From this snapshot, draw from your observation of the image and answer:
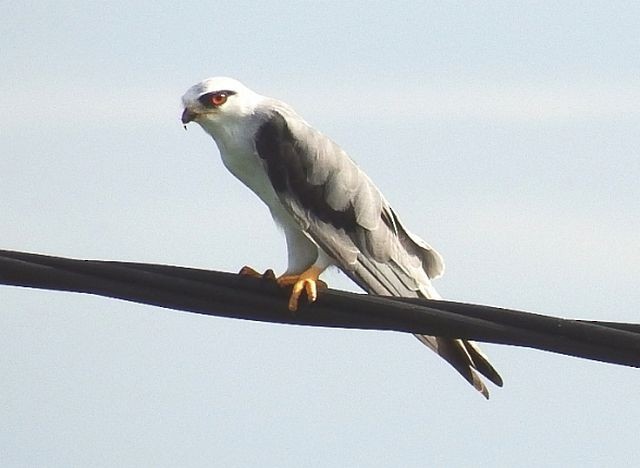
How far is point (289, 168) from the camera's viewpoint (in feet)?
30.9

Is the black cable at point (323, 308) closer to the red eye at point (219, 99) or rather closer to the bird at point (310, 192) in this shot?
the bird at point (310, 192)

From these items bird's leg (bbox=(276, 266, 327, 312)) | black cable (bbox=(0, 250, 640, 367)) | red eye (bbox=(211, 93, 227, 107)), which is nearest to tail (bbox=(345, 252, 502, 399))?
bird's leg (bbox=(276, 266, 327, 312))

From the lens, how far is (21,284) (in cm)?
664

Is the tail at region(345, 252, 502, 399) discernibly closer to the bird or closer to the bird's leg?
the bird

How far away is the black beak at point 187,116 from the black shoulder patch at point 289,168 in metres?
0.42

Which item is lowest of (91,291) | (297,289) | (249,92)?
(91,291)

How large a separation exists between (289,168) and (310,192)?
0.21m

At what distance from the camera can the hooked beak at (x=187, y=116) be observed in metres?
9.50

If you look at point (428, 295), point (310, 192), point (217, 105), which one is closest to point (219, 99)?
point (217, 105)

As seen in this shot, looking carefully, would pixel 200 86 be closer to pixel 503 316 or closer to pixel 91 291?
pixel 91 291

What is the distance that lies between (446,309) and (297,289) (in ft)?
5.96

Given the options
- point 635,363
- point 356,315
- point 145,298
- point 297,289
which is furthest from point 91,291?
point 635,363

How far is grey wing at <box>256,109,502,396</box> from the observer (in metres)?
9.41

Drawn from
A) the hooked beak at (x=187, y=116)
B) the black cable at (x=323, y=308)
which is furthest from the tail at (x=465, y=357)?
the hooked beak at (x=187, y=116)
